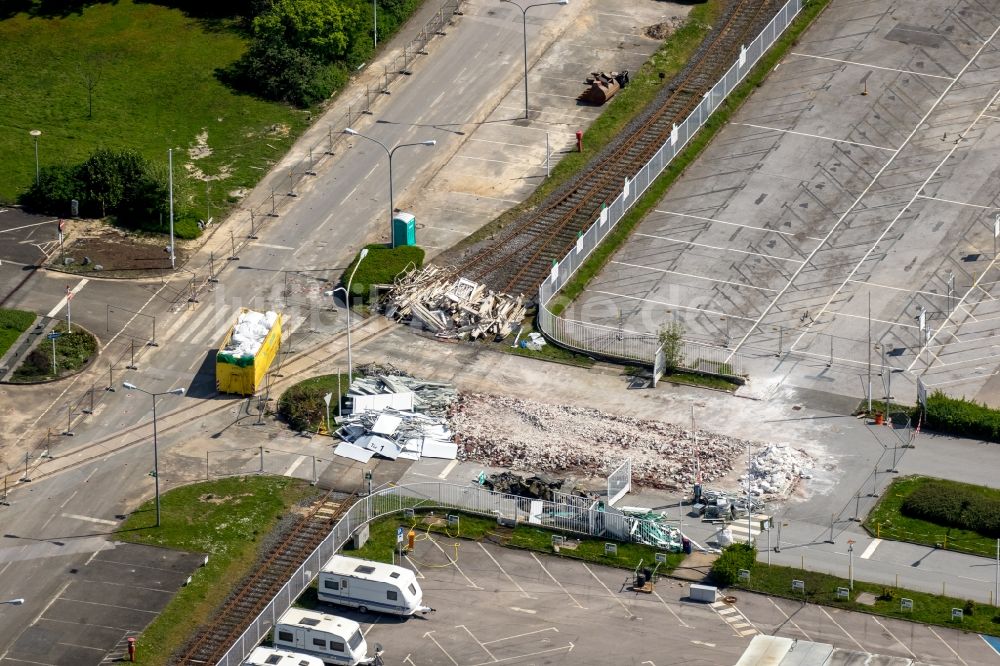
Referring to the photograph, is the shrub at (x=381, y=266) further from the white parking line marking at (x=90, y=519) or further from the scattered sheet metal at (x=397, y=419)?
the white parking line marking at (x=90, y=519)

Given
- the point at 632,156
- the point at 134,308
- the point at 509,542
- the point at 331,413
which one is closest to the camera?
the point at 509,542

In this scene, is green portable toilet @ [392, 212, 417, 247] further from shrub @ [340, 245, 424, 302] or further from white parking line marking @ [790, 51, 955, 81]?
white parking line marking @ [790, 51, 955, 81]

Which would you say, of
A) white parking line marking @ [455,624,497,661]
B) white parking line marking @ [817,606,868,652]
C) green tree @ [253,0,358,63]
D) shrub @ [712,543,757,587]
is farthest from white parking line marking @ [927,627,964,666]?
green tree @ [253,0,358,63]

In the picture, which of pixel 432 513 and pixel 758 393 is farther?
pixel 758 393

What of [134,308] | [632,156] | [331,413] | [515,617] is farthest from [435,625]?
[632,156]

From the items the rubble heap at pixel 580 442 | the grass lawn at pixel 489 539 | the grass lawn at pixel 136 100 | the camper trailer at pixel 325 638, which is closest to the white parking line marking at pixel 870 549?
the grass lawn at pixel 489 539

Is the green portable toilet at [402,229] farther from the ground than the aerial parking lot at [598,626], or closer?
farther from the ground

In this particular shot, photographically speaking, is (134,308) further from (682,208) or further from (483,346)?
(682,208)
